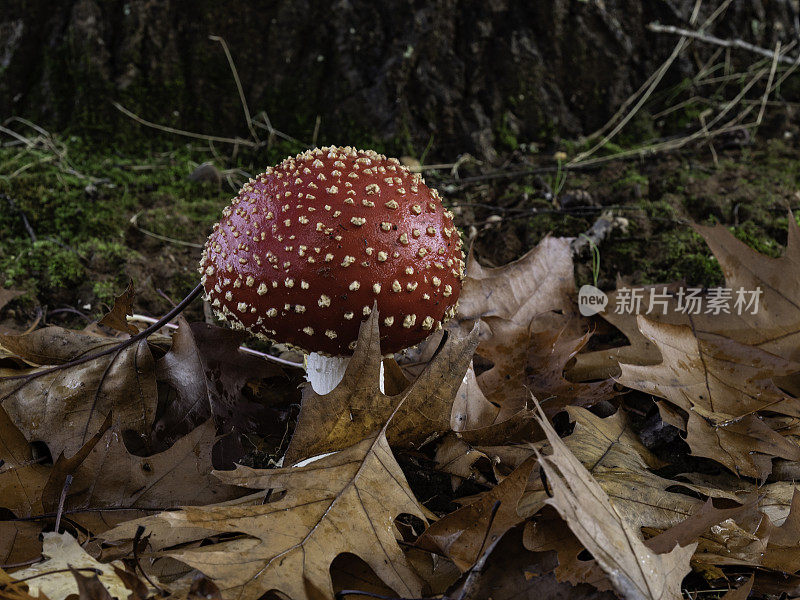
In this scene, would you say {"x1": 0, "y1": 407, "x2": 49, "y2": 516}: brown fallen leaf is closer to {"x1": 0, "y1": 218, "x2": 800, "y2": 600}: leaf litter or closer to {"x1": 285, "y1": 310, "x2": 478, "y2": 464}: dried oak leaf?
{"x1": 0, "y1": 218, "x2": 800, "y2": 600}: leaf litter

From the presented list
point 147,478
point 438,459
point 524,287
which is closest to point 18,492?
point 147,478

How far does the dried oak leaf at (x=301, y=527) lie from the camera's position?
1.40 metres

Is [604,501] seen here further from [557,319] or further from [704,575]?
[557,319]

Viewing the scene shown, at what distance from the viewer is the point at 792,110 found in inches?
157

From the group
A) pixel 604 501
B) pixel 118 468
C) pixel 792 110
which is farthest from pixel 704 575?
pixel 792 110

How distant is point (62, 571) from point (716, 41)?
431cm

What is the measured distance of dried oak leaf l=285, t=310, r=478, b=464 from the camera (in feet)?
5.82

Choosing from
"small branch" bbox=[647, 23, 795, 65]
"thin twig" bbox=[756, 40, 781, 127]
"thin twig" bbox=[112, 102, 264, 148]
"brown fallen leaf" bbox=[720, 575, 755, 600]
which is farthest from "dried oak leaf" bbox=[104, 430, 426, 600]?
"thin twig" bbox=[756, 40, 781, 127]

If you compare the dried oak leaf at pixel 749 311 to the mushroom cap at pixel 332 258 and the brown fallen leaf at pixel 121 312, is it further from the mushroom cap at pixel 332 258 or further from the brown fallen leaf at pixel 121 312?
the brown fallen leaf at pixel 121 312

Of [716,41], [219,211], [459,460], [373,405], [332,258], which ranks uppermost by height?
[716,41]

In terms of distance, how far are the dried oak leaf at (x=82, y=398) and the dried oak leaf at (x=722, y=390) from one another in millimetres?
1632

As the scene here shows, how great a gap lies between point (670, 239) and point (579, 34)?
146 cm

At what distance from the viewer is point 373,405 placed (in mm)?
1849

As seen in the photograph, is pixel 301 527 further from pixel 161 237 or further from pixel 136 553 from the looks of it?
pixel 161 237
